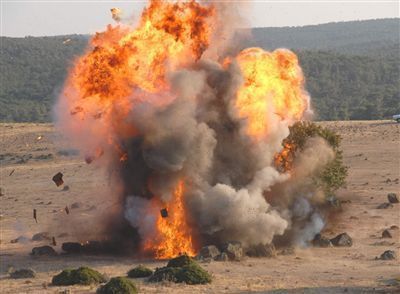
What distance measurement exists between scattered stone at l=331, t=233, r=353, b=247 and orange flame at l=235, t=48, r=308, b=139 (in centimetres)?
990

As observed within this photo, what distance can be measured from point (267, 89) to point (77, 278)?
21.1m

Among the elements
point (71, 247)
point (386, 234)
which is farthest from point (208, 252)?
point (386, 234)

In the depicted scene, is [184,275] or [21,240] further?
[21,240]

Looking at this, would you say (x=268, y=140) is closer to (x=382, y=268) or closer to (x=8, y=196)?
(x=382, y=268)

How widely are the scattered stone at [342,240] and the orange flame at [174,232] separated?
1147 cm

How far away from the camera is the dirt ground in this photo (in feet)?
145

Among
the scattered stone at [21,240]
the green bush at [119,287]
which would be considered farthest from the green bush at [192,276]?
the scattered stone at [21,240]

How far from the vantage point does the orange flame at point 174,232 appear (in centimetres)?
5300

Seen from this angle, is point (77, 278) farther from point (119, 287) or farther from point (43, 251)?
point (43, 251)

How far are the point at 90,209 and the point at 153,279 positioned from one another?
34.3 metres

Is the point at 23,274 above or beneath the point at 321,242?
beneath

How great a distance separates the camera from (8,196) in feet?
297

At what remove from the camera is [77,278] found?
44500mm

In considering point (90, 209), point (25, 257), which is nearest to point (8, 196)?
point (90, 209)
